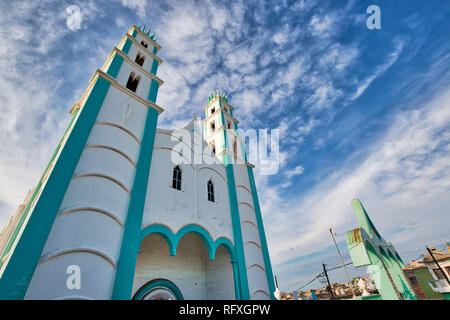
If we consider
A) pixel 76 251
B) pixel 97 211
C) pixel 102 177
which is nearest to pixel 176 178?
pixel 102 177

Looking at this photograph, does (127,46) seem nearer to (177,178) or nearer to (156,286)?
(177,178)

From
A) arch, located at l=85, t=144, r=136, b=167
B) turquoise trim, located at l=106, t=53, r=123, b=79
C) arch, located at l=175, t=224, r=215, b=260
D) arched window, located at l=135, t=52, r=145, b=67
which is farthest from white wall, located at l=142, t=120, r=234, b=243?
arched window, located at l=135, t=52, r=145, b=67

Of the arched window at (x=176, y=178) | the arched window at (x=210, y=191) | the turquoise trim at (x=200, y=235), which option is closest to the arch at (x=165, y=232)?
the turquoise trim at (x=200, y=235)

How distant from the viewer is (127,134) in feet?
26.4

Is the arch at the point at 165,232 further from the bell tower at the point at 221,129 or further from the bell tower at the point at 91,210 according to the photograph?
the bell tower at the point at 221,129

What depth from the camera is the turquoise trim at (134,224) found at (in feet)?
18.2

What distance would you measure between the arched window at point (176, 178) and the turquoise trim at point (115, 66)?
4878 mm

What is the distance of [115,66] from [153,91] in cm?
191
